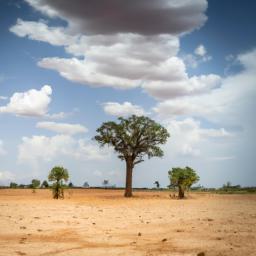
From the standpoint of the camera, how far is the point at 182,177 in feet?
132

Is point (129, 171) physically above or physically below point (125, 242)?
above

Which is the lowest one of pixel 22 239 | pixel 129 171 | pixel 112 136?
pixel 22 239

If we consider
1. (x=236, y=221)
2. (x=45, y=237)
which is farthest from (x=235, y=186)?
(x=45, y=237)

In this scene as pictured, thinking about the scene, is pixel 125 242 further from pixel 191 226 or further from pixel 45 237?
pixel 191 226

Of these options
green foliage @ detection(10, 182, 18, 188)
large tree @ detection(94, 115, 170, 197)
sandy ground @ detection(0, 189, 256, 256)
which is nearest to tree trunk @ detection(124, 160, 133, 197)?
large tree @ detection(94, 115, 170, 197)

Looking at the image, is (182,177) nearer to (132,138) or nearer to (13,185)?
(132,138)

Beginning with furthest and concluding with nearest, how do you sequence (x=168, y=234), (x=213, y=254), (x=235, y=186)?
(x=235, y=186), (x=168, y=234), (x=213, y=254)

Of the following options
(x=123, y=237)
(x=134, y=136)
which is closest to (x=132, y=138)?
(x=134, y=136)

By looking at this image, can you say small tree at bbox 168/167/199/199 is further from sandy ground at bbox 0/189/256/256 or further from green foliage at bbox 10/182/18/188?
green foliage at bbox 10/182/18/188

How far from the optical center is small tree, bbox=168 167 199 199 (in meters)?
40.1

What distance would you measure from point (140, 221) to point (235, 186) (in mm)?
65905

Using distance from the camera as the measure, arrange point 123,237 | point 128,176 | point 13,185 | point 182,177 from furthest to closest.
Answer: point 13,185, point 128,176, point 182,177, point 123,237

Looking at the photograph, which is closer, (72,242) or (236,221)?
(72,242)

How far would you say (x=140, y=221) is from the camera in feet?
54.1
